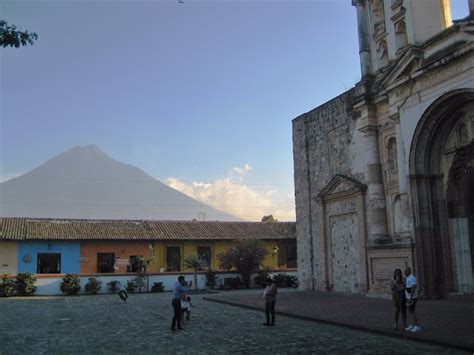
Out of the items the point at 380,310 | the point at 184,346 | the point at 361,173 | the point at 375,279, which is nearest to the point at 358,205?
the point at 361,173

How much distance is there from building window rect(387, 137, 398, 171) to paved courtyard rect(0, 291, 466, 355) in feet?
24.4

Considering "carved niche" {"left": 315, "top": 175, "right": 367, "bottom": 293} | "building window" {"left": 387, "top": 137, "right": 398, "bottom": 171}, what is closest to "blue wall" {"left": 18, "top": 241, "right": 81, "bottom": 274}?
"carved niche" {"left": 315, "top": 175, "right": 367, "bottom": 293}

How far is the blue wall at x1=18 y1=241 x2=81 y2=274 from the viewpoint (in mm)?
33812

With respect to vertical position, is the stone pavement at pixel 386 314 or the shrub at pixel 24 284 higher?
the shrub at pixel 24 284

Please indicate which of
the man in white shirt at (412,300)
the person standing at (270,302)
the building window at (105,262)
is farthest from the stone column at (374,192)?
the building window at (105,262)

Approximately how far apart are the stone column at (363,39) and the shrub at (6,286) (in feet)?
70.2

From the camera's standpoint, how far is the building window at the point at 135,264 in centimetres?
3412

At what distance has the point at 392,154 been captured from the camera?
1877cm

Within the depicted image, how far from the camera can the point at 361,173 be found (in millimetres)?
20797

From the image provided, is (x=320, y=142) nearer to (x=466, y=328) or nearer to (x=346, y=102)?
(x=346, y=102)

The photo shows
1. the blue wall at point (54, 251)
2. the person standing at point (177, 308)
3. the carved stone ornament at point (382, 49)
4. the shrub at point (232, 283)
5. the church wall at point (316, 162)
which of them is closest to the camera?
the person standing at point (177, 308)

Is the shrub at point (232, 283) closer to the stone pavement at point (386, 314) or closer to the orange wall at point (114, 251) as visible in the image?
the orange wall at point (114, 251)

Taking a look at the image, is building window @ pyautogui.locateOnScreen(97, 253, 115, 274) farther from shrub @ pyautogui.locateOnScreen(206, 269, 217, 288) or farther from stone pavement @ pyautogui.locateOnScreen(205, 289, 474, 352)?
stone pavement @ pyautogui.locateOnScreen(205, 289, 474, 352)

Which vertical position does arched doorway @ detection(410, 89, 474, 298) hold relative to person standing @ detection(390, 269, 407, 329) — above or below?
above
